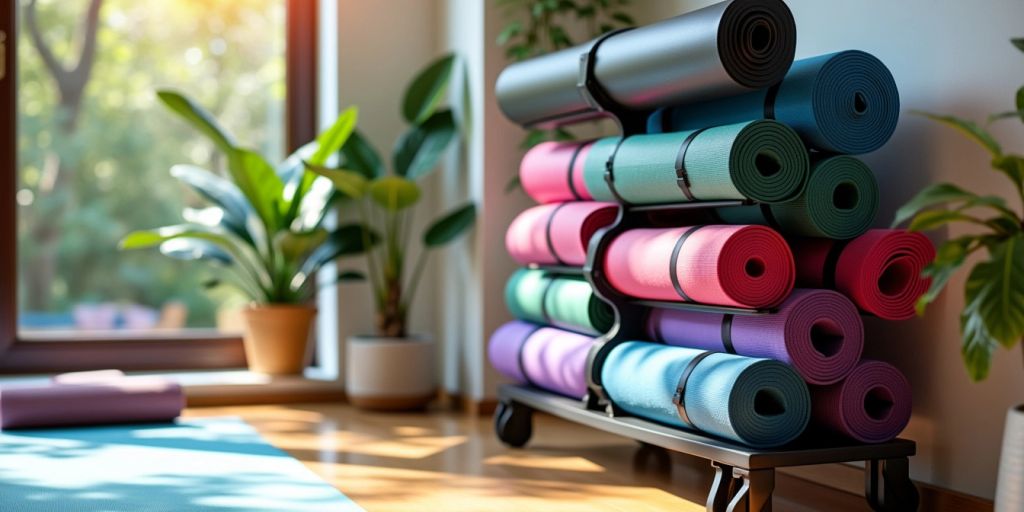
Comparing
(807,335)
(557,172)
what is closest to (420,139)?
(557,172)

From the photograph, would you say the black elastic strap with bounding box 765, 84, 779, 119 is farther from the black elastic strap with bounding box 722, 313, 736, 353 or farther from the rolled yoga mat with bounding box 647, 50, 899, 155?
the black elastic strap with bounding box 722, 313, 736, 353

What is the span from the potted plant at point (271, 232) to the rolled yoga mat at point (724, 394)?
1.76m

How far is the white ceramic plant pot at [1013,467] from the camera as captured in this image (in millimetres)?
1917

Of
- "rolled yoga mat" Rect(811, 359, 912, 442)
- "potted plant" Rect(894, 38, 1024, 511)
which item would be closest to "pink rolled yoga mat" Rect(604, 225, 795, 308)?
"rolled yoga mat" Rect(811, 359, 912, 442)

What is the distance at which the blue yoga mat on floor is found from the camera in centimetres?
247

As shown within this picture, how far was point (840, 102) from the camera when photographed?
2438 millimetres

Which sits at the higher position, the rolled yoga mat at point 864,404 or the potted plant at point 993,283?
the potted plant at point 993,283

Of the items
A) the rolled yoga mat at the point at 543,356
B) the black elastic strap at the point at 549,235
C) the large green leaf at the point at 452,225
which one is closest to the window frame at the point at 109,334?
the large green leaf at the point at 452,225

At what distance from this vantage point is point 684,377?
2.44m

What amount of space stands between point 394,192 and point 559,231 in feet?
3.38

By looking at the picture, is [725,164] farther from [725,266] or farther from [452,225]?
[452,225]

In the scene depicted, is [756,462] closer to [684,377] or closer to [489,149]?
[684,377]

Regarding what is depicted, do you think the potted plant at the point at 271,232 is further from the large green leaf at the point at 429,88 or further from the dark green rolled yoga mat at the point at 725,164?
the dark green rolled yoga mat at the point at 725,164

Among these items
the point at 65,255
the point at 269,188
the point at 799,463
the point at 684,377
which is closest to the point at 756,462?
the point at 799,463
